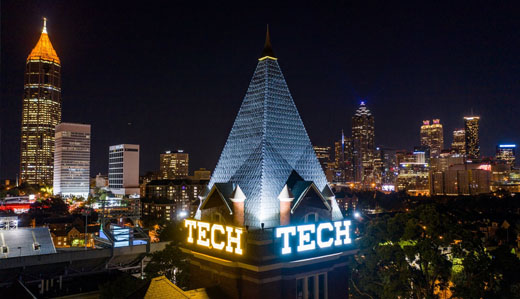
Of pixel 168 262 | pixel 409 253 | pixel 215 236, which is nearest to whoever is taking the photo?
pixel 409 253

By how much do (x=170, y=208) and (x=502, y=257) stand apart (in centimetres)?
12869

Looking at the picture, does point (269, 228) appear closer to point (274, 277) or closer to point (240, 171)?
point (274, 277)

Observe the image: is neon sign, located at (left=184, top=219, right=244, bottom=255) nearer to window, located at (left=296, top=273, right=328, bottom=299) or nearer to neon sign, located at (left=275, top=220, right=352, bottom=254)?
neon sign, located at (left=275, top=220, right=352, bottom=254)

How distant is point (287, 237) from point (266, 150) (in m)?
5.90

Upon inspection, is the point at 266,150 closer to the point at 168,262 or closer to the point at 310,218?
the point at 310,218

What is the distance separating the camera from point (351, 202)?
174 metres

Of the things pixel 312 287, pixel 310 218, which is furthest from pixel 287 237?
pixel 312 287

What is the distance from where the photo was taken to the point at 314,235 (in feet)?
82.4

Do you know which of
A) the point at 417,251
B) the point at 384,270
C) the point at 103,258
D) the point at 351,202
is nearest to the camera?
the point at 417,251

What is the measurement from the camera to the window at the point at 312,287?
2511 cm

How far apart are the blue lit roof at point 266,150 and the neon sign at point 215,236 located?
1.44 metres

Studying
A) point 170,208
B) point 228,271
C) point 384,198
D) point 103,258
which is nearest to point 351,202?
point 384,198

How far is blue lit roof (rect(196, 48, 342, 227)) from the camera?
25547 mm

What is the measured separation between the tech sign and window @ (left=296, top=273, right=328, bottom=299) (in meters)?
1.98
